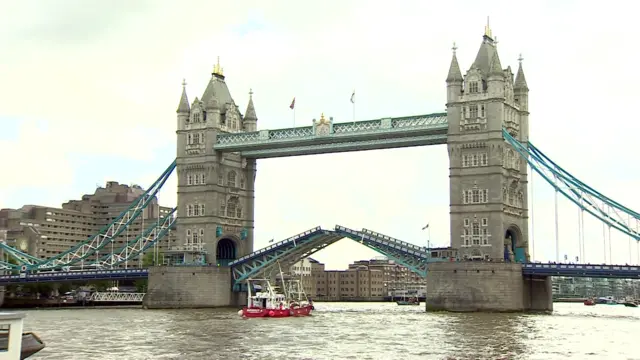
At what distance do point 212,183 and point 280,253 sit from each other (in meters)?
11.7

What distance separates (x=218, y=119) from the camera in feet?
365

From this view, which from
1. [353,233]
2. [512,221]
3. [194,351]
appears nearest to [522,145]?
[512,221]

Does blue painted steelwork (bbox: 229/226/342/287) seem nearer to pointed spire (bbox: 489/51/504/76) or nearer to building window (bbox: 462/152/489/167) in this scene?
building window (bbox: 462/152/489/167)

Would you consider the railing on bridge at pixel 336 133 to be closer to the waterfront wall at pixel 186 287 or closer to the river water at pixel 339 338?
the waterfront wall at pixel 186 287

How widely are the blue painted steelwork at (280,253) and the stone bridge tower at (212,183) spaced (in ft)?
11.9

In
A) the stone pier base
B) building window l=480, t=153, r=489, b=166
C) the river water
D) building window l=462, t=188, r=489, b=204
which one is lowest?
the river water

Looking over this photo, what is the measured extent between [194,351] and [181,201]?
206 feet

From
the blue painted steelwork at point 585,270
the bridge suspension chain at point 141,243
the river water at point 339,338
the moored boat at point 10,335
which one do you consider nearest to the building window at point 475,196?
the blue painted steelwork at point 585,270

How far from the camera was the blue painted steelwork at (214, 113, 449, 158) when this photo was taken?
9675cm

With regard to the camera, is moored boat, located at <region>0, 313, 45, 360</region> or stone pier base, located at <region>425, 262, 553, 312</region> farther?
stone pier base, located at <region>425, 262, 553, 312</region>

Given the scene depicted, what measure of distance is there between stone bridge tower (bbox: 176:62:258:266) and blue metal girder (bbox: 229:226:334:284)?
11.2ft

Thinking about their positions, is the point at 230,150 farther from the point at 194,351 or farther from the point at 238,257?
the point at 194,351

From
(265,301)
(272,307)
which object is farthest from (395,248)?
(272,307)

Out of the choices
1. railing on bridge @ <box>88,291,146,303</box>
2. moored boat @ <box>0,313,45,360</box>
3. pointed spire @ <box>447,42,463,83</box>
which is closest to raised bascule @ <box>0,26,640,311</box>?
pointed spire @ <box>447,42,463,83</box>
